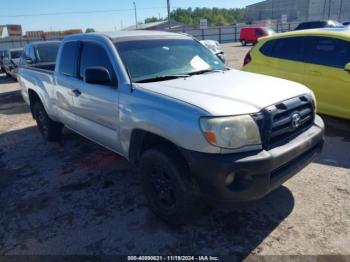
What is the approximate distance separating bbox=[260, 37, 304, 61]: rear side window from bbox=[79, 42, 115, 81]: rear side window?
3848 millimetres

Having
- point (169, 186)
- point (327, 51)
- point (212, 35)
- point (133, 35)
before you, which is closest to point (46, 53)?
point (133, 35)

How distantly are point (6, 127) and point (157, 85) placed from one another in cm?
562

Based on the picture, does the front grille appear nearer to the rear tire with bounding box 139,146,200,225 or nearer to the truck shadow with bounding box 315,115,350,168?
the rear tire with bounding box 139,146,200,225

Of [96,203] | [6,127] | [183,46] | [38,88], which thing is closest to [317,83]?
[183,46]

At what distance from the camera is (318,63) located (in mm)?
5848

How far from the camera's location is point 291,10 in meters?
75.8

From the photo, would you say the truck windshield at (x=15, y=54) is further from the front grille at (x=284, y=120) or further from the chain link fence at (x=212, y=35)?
the chain link fence at (x=212, y=35)

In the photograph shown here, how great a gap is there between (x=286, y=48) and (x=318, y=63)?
0.79 meters

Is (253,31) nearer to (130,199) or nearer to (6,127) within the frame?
(6,127)

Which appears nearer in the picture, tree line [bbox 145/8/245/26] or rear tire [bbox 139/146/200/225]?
rear tire [bbox 139/146/200/225]

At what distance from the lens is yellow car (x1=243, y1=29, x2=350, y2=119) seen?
5.51 meters

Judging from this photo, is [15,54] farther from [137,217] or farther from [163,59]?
[137,217]

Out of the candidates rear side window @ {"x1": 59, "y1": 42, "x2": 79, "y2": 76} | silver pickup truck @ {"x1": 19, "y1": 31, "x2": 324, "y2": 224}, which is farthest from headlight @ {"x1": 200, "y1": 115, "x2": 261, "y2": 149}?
rear side window @ {"x1": 59, "y1": 42, "x2": 79, "y2": 76}

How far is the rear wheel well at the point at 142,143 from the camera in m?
3.14
